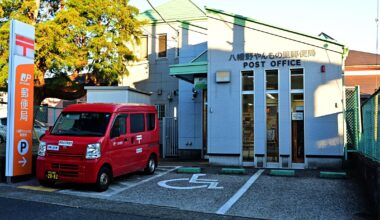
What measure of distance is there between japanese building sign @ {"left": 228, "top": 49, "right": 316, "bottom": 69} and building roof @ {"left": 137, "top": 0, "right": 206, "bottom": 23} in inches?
197

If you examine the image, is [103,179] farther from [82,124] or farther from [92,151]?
[82,124]

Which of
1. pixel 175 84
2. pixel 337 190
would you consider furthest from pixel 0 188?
pixel 175 84

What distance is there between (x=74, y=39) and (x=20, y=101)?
8154mm

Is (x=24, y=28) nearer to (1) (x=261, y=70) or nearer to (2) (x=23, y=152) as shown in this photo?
(2) (x=23, y=152)

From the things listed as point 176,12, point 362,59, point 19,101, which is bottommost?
point 19,101

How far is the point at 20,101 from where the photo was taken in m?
9.82

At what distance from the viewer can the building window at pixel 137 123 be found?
10.1 m

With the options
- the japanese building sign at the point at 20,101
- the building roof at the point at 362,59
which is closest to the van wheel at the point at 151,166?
the japanese building sign at the point at 20,101

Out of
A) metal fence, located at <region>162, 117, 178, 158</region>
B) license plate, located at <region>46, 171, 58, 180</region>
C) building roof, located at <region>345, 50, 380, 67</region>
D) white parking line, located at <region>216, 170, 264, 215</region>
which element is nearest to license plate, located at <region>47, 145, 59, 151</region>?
license plate, located at <region>46, 171, 58, 180</region>

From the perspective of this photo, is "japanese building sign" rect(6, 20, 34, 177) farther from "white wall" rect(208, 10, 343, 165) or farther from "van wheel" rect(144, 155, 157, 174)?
"white wall" rect(208, 10, 343, 165)

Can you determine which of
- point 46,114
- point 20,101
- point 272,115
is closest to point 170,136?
point 46,114

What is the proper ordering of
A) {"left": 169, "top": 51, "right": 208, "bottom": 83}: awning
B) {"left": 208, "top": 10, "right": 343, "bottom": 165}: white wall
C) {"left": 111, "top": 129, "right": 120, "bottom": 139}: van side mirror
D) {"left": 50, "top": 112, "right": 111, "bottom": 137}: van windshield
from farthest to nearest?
{"left": 169, "top": 51, "right": 208, "bottom": 83}: awning
{"left": 208, "top": 10, "right": 343, "bottom": 165}: white wall
{"left": 111, "top": 129, "right": 120, "bottom": 139}: van side mirror
{"left": 50, "top": 112, "right": 111, "bottom": 137}: van windshield

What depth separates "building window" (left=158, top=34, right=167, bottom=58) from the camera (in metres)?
17.9

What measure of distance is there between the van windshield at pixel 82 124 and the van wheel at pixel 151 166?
2413mm
